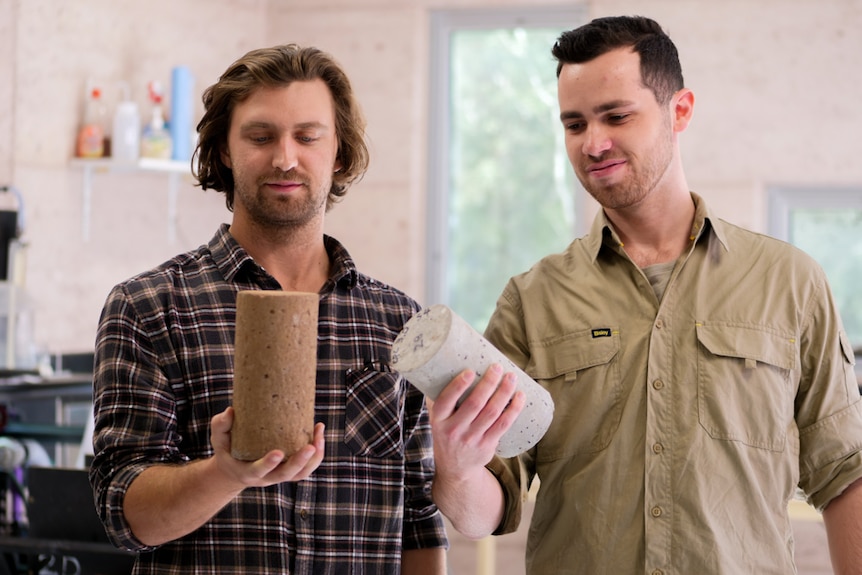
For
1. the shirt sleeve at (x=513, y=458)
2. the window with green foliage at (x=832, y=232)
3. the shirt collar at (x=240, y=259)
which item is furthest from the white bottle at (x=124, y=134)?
the window with green foliage at (x=832, y=232)

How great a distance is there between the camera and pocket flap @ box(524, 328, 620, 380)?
1655mm

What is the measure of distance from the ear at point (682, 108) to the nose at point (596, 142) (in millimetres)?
187

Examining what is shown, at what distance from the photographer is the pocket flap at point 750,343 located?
161 centimetres

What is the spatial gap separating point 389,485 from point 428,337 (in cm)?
39

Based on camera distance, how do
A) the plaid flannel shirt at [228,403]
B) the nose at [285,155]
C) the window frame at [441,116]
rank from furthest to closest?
the window frame at [441,116], the nose at [285,155], the plaid flannel shirt at [228,403]

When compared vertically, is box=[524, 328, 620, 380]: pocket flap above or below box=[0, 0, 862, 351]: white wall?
below

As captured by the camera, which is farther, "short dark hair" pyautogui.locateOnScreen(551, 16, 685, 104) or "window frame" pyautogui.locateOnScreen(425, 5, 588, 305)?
"window frame" pyautogui.locateOnScreen(425, 5, 588, 305)

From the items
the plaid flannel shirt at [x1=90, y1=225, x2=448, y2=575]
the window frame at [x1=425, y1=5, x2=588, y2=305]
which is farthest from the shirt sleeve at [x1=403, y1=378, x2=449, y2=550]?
the window frame at [x1=425, y1=5, x2=588, y2=305]

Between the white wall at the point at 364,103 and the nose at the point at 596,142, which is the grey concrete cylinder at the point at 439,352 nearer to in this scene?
the nose at the point at 596,142

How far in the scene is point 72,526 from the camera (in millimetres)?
2246

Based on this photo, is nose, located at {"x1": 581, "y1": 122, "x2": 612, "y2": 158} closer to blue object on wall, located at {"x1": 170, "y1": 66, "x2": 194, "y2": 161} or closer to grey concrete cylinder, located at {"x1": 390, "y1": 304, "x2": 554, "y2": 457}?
grey concrete cylinder, located at {"x1": 390, "y1": 304, "x2": 554, "y2": 457}

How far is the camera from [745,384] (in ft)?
5.28

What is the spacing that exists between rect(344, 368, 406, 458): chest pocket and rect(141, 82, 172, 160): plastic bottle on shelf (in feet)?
8.29

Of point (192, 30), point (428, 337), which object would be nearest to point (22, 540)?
point (428, 337)
